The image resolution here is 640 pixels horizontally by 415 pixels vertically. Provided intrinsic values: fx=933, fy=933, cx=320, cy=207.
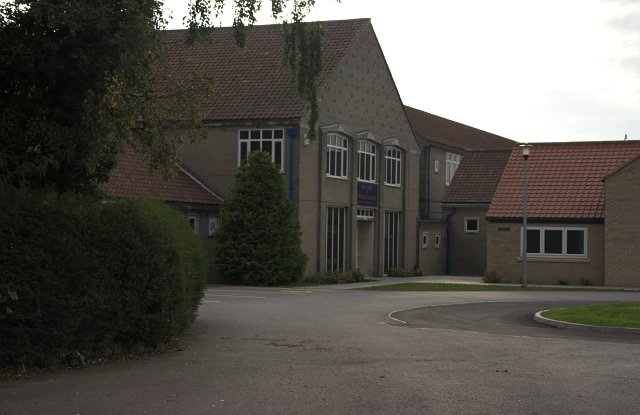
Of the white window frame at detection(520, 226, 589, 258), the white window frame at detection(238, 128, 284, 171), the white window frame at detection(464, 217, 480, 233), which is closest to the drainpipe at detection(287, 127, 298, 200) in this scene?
the white window frame at detection(238, 128, 284, 171)

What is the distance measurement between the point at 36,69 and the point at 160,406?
648 cm

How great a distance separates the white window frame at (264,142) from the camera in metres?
37.2

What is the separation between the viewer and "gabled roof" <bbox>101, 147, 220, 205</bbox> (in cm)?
3303

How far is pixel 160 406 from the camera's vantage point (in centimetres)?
1002

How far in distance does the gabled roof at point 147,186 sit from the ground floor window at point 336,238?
5.36 m

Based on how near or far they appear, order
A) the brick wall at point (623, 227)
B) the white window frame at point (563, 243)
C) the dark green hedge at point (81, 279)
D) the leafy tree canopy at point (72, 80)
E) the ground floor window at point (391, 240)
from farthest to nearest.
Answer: the ground floor window at point (391, 240)
the white window frame at point (563, 243)
the brick wall at point (623, 227)
the leafy tree canopy at point (72, 80)
the dark green hedge at point (81, 279)

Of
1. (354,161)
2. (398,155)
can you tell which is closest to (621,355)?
(354,161)

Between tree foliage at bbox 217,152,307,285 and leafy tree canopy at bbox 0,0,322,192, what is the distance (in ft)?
62.2

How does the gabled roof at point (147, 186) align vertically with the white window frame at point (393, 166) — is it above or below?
below

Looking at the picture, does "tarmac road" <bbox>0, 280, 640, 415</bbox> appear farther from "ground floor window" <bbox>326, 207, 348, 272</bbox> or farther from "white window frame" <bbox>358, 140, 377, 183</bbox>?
"white window frame" <bbox>358, 140, 377, 183</bbox>

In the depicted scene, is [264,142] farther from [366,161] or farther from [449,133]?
[449,133]

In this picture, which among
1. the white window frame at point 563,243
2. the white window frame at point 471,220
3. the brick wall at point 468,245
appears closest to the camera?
the white window frame at point 563,243

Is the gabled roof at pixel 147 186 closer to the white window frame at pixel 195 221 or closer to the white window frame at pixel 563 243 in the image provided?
the white window frame at pixel 195 221

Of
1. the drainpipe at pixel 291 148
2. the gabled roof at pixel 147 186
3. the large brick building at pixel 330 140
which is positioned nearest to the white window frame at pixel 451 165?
the large brick building at pixel 330 140
